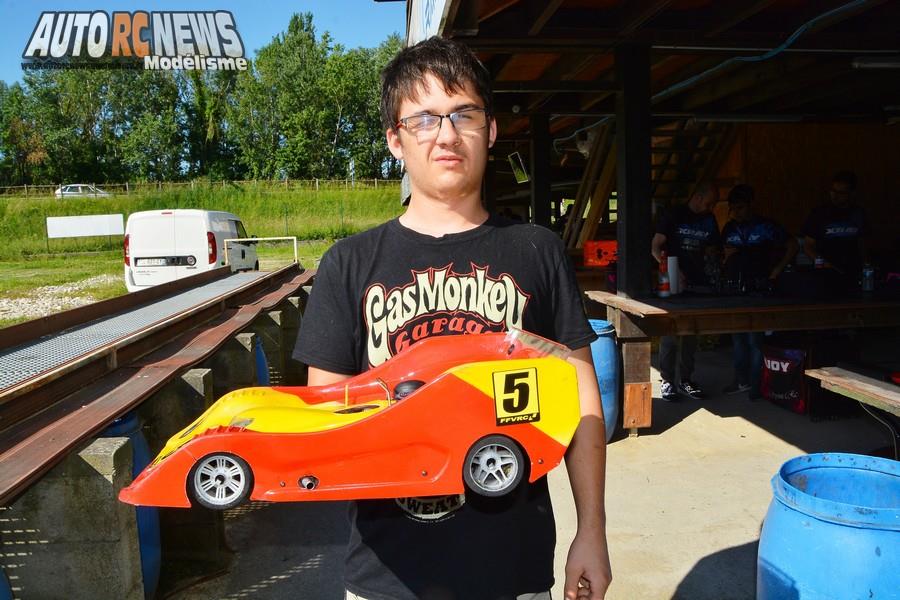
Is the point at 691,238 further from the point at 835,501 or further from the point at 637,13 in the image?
the point at 835,501

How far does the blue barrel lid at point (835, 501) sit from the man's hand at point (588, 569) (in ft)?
4.33

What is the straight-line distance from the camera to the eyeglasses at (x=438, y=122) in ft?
5.24

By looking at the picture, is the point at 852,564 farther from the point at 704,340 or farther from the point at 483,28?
the point at 704,340

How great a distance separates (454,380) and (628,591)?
291 cm

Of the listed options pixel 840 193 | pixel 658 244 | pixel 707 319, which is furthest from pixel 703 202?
pixel 707 319

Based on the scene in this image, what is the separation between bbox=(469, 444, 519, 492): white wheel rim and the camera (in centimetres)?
142

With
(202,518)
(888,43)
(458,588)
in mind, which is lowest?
(202,518)

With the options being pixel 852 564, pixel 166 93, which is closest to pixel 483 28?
pixel 852 564

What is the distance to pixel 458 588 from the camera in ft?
5.24

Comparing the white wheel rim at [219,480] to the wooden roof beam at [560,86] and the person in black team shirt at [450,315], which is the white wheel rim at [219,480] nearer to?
the person in black team shirt at [450,315]

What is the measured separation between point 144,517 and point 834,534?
304 centimetres

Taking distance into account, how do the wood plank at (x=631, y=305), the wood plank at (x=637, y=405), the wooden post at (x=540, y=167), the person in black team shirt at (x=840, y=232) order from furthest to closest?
the wooden post at (x=540, y=167)
the person in black team shirt at (x=840, y=232)
the wood plank at (x=637, y=405)
the wood plank at (x=631, y=305)

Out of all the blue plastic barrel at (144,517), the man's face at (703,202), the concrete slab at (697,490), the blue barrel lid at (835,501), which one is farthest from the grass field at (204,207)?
the blue barrel lid at (835,501)

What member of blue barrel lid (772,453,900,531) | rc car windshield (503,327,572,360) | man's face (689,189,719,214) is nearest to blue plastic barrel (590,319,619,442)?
man's face (689,189,719,214)
